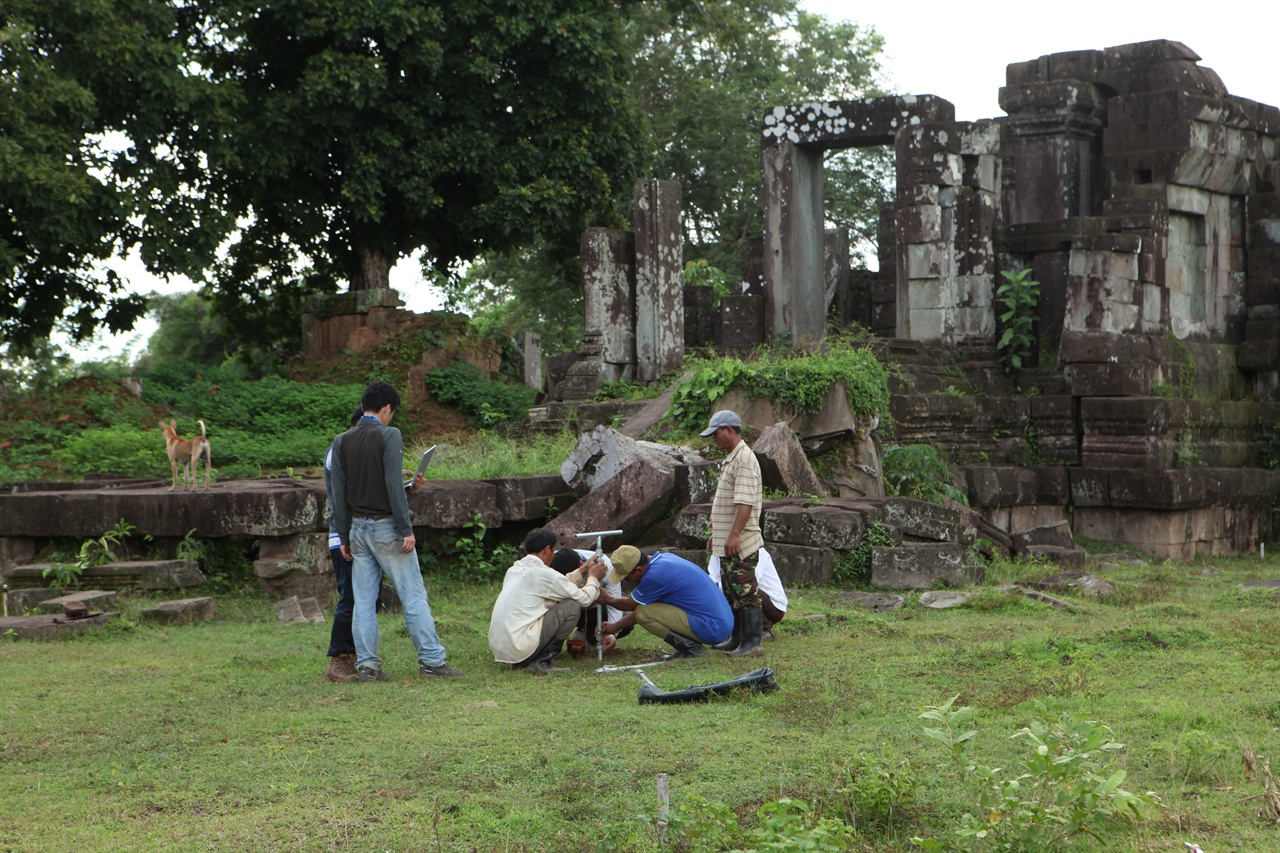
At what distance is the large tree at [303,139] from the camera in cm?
1730

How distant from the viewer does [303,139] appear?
813 inches

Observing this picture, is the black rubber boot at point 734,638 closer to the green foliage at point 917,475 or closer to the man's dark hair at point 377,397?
the man's dark hair at point 377,397

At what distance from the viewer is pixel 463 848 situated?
4473 millimetres

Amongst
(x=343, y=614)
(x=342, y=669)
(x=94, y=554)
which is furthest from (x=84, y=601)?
(x=342, y=669)

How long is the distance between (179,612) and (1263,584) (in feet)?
29.1

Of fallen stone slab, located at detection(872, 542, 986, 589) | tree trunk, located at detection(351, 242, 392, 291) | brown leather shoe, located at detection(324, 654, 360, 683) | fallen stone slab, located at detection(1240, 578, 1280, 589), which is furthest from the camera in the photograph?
tree trunk, located at detection(351, 242, 392, 291)

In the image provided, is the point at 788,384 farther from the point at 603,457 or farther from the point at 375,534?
the point at 375,534

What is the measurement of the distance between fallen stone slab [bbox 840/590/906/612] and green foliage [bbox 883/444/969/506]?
2.95 m

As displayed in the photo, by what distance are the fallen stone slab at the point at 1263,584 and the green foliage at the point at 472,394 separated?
10528 mm

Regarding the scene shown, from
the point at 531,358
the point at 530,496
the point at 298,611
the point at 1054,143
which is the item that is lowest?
the point at 298,611

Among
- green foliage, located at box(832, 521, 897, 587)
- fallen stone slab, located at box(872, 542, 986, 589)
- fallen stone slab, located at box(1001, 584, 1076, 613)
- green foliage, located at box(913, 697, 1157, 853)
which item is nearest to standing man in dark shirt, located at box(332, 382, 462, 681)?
→ green foliage, located at box(913, 697, 1157, 853)

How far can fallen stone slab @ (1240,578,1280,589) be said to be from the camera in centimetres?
1166

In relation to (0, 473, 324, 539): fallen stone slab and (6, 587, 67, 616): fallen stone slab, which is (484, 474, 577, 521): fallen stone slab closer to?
(0, 473, 324, 539): fallen stone slab

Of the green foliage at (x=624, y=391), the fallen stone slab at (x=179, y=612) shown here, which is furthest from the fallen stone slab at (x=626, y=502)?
the green foliage at (x=624, y=391)
